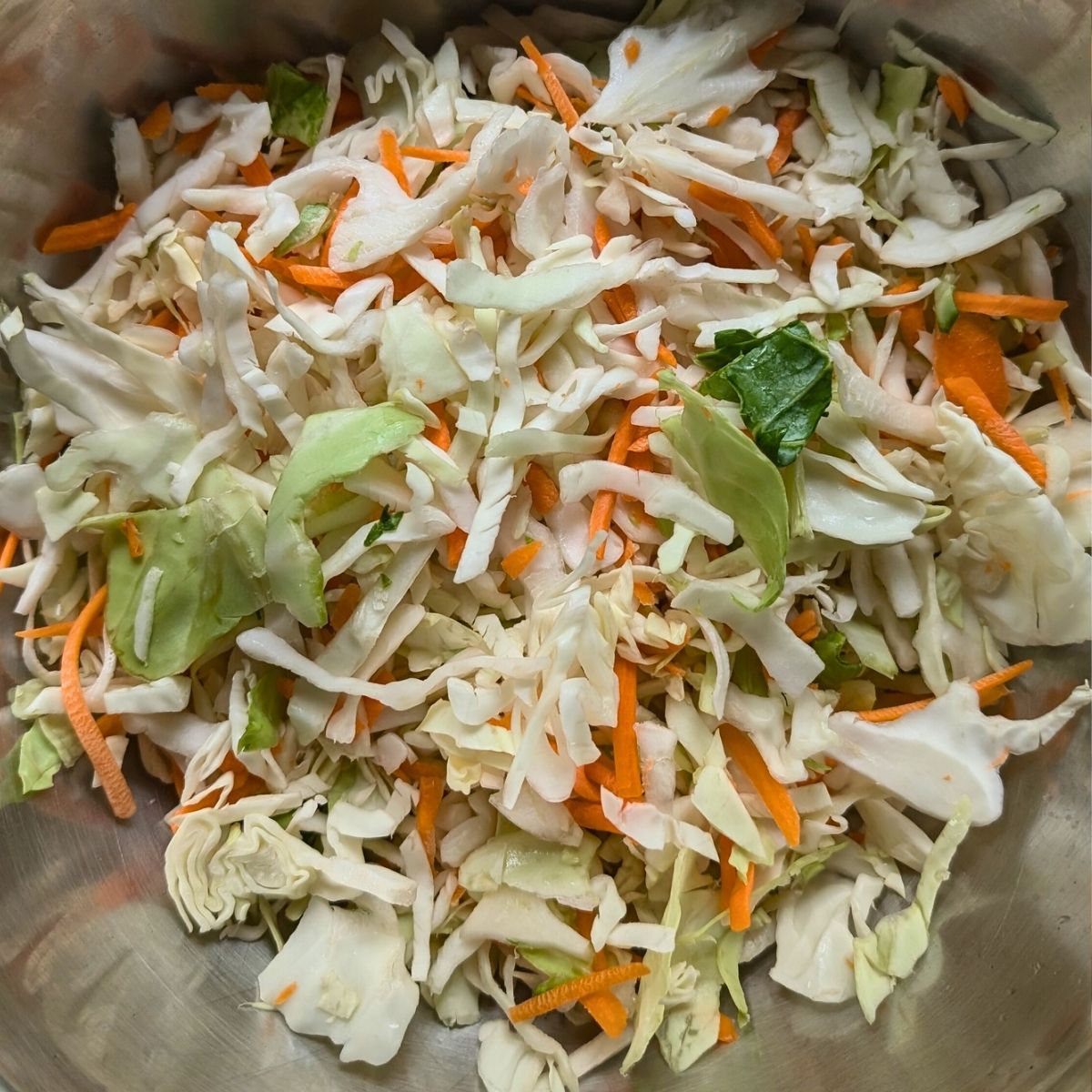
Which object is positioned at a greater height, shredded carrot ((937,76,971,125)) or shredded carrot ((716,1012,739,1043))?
shredded carrot ((937,76,971,125))

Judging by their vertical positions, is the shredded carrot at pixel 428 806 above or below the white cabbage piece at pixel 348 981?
above

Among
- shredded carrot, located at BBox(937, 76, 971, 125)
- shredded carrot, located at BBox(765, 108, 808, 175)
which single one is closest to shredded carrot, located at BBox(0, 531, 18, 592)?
shredded carrot, located at BBox(765, 108, 808, 175)

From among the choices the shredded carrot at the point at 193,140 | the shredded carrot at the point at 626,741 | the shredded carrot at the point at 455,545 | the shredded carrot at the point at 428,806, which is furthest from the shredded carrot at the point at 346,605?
the shredded carrot at the point at 193,140

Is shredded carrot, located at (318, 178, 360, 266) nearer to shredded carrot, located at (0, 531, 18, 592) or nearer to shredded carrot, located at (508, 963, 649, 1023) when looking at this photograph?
shredded carrot, located at (0, 531, 18, 592)

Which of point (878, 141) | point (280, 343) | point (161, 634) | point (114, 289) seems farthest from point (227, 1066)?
point (878, 141)

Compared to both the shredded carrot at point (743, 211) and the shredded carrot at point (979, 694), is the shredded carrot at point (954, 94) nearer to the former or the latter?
the shredded carrot at point (743, 211)
